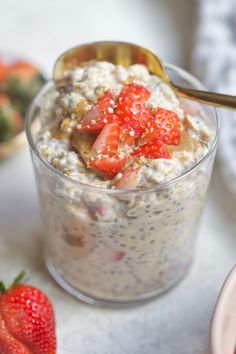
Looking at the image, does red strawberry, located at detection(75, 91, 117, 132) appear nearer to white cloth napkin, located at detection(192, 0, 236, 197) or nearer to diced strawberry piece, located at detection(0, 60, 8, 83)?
white cloth napkin, located at detection(192, 0, 236, 197)

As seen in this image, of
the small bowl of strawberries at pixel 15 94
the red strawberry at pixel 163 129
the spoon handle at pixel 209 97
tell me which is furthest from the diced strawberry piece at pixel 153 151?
the small bowl of strawberries at pixel 15 94

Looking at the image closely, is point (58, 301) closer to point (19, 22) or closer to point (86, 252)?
point (86, 252)

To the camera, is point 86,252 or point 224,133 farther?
point 224,133

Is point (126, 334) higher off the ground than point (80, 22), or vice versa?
point (80, 22)

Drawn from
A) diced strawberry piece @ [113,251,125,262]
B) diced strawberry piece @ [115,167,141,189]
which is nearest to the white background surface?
diced strawberry piece @ [113,251,125,262]

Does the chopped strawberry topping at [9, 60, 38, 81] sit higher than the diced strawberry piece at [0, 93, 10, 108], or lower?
higher

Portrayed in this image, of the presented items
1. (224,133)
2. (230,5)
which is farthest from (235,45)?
(224,133)
